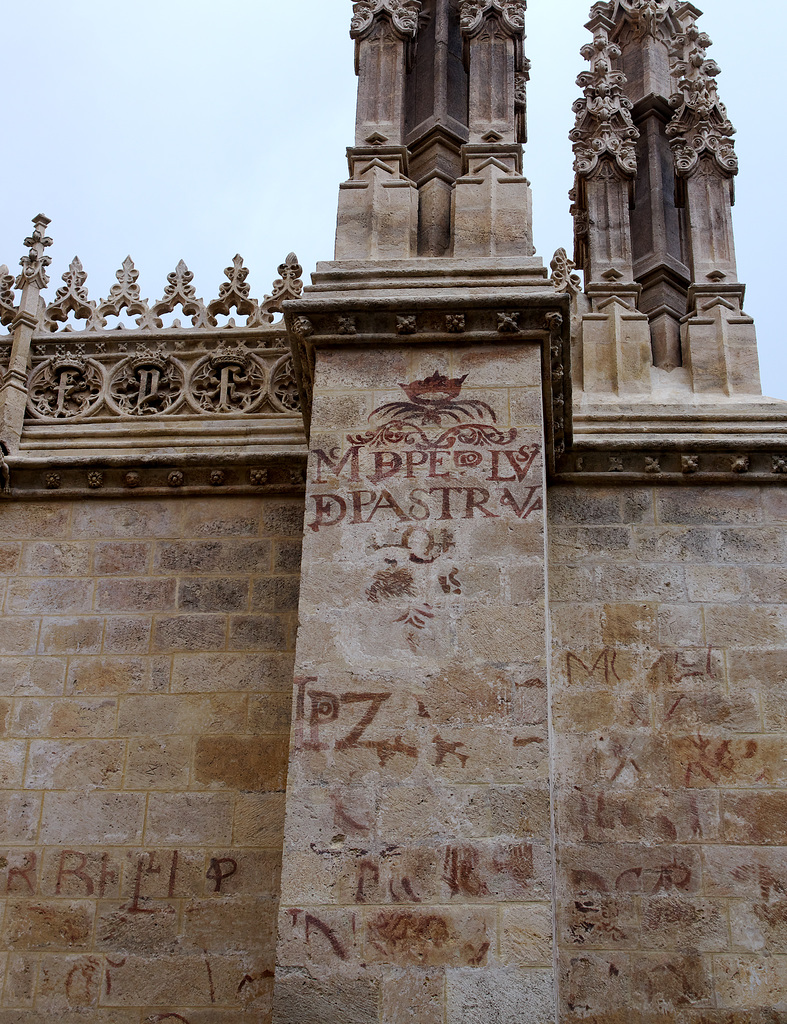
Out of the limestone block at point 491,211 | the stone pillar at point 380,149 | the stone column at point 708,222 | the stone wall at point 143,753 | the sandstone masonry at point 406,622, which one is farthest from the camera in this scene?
the stone column at point 708,222

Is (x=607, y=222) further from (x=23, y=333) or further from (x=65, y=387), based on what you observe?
(x=23, y=333)

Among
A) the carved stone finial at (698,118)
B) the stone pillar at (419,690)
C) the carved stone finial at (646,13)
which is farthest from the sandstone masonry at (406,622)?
the carved stone finial at (646,13)

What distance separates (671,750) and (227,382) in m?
3.66

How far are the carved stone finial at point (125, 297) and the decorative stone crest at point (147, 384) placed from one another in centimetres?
43

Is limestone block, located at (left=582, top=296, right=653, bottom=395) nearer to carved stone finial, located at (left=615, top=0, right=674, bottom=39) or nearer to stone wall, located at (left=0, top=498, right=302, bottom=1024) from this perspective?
stone wall, located at (left=0, top=498, right=302, bottom=1024)

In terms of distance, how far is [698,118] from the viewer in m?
9.64

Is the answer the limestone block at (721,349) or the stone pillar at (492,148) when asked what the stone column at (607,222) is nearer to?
the limestone block at (721,349)

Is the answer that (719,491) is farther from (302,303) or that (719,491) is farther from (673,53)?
(673,53)

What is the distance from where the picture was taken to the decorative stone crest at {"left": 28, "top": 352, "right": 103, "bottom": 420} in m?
8.66

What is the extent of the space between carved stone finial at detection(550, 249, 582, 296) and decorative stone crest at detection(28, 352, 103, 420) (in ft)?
10.4

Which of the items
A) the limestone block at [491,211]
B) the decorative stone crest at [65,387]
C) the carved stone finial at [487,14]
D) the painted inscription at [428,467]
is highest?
the carved stone finial at [487,14]

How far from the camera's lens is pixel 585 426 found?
8148 millimetres

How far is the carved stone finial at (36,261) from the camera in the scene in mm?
9125

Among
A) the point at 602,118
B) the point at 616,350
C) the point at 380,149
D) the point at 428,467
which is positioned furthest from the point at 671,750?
the point at 602,118
